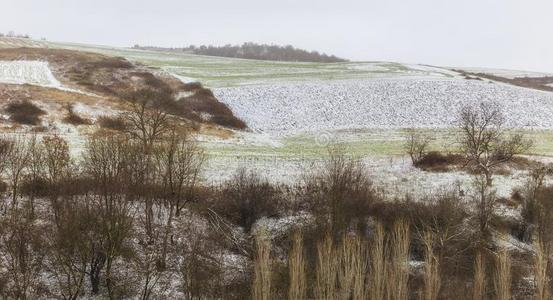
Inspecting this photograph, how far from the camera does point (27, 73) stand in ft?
208

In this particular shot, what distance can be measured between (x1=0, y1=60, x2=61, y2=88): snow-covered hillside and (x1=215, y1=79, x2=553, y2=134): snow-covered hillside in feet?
66.5

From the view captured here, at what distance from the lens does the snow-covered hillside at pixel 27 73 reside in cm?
5869

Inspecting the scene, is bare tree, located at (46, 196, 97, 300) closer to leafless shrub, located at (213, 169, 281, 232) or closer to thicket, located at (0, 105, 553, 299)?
thicket, located at (0, 105, 553, 299)

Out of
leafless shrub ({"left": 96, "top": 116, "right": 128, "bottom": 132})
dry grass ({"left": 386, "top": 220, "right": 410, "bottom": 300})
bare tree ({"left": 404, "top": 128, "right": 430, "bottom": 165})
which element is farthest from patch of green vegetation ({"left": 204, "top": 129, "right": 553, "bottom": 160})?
dry grass ({"left": 386, "top": 220, "right": 410, "bottom": 300})

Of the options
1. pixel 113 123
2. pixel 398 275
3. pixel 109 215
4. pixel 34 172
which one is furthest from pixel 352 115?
pixel 109 215

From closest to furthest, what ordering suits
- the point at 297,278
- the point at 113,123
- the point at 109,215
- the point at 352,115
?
1. the point at 297,278
2. the point at 109,215
3. the point at 113,123
4. the point at 352,115

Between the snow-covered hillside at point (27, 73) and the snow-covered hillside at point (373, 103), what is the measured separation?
20.3 meters

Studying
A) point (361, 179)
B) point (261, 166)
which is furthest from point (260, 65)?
point (361, 179)

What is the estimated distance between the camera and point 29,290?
2108cm

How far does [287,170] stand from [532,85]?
192ft

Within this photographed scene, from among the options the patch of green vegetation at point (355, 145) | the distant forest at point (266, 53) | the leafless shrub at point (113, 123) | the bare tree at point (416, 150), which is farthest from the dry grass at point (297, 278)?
the distant forest at point (266, 53)

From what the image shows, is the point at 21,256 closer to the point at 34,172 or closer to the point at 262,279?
the point at 34,172

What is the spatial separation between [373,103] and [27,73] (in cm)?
4282

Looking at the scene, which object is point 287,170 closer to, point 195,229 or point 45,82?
point 195,229
